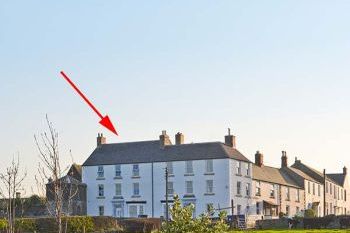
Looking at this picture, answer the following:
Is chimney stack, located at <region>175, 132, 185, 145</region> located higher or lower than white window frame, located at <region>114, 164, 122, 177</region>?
higher

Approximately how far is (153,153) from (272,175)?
19719 millimetres

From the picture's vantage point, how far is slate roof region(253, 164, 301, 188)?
274 feet

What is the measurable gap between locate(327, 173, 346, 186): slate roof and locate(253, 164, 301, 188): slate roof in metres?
23.6

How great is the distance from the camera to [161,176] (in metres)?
75.9

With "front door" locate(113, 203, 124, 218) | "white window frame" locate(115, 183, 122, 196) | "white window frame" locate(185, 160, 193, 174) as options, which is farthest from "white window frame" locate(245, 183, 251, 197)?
"white window frame" locate(115, 183, 122, 196)

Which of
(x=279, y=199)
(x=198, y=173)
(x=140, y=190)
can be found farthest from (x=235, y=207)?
(x=279, y=199)

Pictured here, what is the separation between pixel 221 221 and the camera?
18.0 m

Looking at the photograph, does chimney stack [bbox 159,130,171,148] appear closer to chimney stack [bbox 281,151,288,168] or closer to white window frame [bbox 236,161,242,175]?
white window frame [bbox 236,161,242,175]

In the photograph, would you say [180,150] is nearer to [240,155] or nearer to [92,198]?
[240,155]

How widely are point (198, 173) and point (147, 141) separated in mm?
8770

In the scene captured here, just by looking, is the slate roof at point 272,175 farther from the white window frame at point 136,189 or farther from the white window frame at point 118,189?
the white window frame at point 118,189

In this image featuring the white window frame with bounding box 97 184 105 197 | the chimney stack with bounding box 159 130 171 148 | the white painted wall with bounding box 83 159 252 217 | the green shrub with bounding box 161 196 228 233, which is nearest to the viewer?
the green shrub with bounding box 161 196 228 233

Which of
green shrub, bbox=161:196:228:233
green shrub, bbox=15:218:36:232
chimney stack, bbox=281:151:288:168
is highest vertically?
chimney stack, bbox=281:151:288:168

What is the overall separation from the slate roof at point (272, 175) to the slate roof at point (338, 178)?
2360cm
